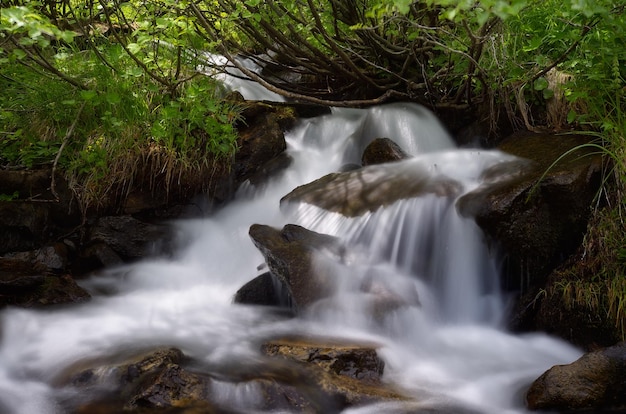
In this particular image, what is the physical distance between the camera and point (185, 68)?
5.78 m

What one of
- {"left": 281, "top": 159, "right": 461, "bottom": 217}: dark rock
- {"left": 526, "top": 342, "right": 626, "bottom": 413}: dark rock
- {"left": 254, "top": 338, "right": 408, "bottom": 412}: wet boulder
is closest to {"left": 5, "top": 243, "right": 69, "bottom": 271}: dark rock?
{"left": 281, "top": 159, "right": 461, "bottom": 217}: dark rock

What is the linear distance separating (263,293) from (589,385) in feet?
7.45

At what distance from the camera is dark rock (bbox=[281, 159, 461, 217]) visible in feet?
14.5

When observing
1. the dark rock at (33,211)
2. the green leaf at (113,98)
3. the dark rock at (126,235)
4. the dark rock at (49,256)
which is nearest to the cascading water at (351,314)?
the dark rock at (126,235)

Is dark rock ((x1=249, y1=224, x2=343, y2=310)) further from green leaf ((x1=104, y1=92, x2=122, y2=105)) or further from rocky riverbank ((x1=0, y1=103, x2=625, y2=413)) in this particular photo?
green leaf ((x1=104, y1=92, x2=122, y2=105))

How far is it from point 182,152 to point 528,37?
10.9 feet

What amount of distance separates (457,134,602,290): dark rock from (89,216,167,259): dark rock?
9.38 feet

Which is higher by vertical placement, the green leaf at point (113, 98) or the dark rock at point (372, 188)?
the green leaf at point (113, 98)

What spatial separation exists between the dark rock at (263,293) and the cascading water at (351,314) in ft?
0.30

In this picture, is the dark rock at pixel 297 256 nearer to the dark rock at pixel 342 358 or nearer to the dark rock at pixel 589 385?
the dark rock at pixel 342 358

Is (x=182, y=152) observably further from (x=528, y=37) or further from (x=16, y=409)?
(x=528, y=37)

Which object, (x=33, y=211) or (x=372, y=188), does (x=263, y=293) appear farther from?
(x=33, y=211)

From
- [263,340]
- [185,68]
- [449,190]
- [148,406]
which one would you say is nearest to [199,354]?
[263,340]

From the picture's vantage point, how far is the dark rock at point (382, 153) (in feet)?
17.4
